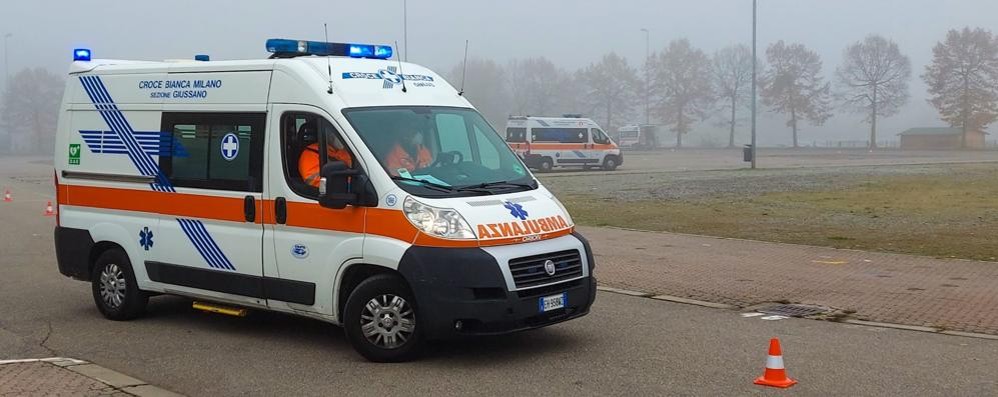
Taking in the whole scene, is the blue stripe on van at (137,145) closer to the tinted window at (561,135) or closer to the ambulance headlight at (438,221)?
the ambulance headlight at (438,221)

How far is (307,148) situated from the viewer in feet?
27.3

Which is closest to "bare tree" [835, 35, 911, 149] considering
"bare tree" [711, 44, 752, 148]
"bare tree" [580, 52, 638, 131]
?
"bare tree" [711, 44, 752, 148]

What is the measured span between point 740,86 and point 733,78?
103cm

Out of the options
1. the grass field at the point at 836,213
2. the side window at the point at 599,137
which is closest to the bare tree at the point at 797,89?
the side window at the point at 599,137

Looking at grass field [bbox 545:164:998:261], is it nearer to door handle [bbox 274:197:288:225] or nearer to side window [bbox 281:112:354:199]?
side window [bbox 281:112:354:199]

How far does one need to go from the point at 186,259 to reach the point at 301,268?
55.9 inches

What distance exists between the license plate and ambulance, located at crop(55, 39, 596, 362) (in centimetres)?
1

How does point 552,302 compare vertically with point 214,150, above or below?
below

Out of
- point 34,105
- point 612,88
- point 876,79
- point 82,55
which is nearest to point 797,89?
point 876,79

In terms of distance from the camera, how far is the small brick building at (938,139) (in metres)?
84.5

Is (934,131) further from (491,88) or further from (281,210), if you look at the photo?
(281,210)

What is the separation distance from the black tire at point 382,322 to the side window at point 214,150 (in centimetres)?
142

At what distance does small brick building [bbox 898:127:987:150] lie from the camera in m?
84.5

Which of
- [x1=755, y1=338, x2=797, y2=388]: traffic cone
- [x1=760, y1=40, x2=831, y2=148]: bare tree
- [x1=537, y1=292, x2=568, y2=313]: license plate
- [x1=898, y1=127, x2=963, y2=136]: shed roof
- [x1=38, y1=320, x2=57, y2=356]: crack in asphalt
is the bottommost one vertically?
[x1=38, y1=320, x2=57, y2=356]: crack in asphalt
